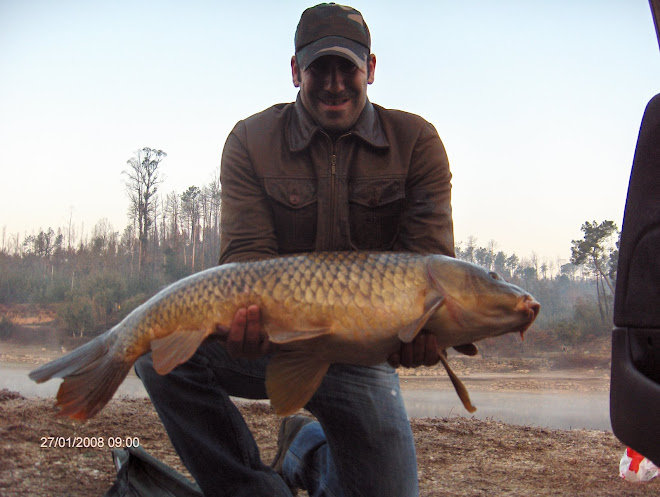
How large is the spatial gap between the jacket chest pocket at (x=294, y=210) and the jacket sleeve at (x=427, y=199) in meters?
0.38

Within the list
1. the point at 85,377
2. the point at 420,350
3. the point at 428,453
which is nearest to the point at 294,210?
the point at 420,350

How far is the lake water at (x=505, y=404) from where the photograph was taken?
18.9ft

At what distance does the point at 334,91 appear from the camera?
2.34 meters

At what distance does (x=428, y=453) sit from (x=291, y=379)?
1839mm

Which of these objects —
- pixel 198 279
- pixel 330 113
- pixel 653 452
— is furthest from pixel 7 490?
pixel 653 452

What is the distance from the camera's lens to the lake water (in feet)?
18.9

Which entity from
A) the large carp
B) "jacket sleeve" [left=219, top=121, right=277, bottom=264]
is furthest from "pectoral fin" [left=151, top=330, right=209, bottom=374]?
"jacket sleeve" [left=219, top=121, right=277, bottom=264]

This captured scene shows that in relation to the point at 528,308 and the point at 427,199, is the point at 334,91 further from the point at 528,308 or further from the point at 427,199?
the point at 528,308

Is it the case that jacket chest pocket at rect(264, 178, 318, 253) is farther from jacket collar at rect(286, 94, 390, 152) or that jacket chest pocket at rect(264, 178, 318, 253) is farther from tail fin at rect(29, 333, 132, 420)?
tail fin at rect(29, 333, 132, 420)

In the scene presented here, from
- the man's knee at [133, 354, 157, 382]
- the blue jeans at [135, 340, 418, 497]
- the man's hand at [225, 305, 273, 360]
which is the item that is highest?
the man's hand at [225, 305, 273, 360]

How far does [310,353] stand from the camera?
5.95 ft

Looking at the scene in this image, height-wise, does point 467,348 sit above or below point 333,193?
below

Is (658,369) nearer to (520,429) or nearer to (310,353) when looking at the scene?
(310,353)

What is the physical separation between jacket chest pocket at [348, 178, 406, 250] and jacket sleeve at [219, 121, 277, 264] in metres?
0.36
